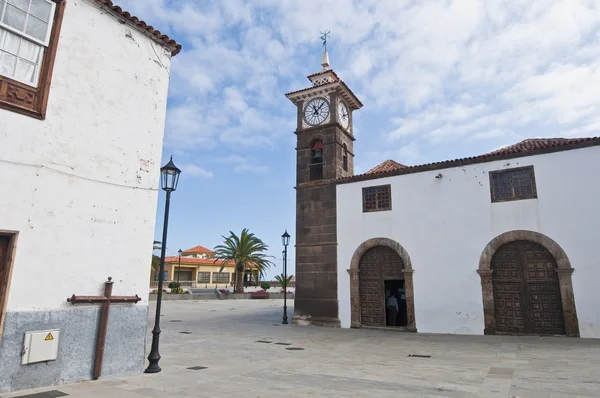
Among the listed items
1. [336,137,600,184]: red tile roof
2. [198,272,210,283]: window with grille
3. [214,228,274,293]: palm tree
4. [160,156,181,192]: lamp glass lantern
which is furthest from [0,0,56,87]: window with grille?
[198,272,210,283]: window with grille

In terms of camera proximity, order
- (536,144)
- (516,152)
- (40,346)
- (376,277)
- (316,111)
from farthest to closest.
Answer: (316,111) → (376,277) → (536,144) → (516,152) → (40,346)

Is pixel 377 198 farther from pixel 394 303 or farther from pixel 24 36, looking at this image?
pixel 24 36

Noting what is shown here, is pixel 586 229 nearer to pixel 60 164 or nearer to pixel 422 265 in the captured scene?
pixel 422 265

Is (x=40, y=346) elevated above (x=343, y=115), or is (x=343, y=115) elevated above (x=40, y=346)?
(x=343, y=115)

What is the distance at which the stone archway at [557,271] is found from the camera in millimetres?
11414

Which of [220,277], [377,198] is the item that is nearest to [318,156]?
[377,198]

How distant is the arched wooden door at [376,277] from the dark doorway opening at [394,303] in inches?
19.1

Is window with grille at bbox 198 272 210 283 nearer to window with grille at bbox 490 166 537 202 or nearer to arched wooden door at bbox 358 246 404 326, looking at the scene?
arched wooden door at bbox 358 246 404 326

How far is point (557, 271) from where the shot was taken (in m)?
11.7

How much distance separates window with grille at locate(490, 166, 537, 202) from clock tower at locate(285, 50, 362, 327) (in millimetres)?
6148

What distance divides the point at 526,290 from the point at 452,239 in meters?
2.72

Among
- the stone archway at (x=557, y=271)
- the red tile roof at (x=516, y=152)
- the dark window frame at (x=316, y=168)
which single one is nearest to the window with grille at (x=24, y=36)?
the red tile roof at (x=516, y=152)

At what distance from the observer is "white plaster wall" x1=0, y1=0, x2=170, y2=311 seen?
5273 mm

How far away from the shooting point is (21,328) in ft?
16.8
